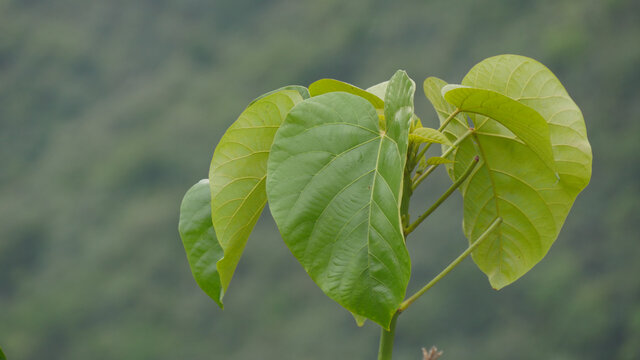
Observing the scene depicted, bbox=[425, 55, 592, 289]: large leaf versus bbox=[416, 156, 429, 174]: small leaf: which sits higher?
bbox=[416, 156, 429, 174]: small leaf

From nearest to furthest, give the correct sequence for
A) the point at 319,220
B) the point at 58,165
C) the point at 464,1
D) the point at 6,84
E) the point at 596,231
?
the point at 319,220, the point at 596,231, the point at 464,1, the point at 58,165, the point at 6,84

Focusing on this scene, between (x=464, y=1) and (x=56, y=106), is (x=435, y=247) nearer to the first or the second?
(x=464, y=1)

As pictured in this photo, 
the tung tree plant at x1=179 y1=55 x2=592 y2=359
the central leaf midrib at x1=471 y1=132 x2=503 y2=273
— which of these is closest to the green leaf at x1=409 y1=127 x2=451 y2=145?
the tung tree plant at x1=179 y1=55 x2=592 y2=359

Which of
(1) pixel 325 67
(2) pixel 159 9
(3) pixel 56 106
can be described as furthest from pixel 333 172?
(2) pixel 159 9

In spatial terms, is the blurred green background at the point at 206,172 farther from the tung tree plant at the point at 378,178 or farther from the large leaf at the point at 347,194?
the large leaf at the point at 347,194

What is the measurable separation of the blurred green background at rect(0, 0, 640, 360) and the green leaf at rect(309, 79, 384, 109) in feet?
16.2

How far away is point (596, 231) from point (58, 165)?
6078 millimetres

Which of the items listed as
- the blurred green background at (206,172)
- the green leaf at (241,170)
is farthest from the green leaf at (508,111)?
the blurred green background at (206,172)

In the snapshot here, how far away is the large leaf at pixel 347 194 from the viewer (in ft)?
1.41

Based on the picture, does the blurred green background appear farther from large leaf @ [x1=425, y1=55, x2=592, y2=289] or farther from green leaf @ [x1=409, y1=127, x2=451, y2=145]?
green leaf @ [x1=409, y1=127, x2=451, y2=145]

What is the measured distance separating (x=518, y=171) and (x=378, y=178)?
0.74 feet

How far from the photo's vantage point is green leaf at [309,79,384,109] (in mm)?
534

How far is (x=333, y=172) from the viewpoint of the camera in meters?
0.46

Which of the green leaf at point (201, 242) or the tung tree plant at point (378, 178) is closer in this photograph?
the tung tree plant at point (378, 178)
